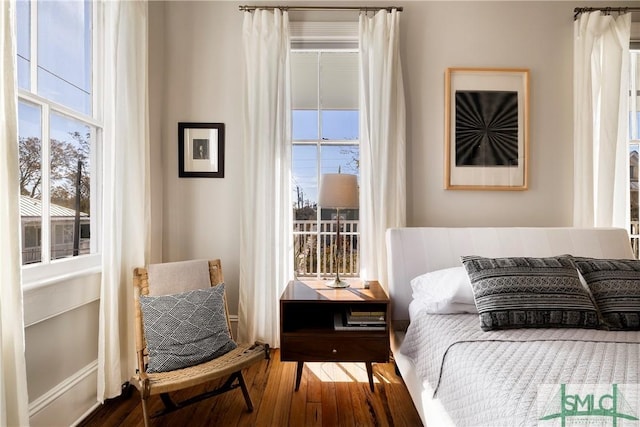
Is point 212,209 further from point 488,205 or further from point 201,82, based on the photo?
point 488,205

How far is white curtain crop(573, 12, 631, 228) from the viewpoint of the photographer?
256 centimetres

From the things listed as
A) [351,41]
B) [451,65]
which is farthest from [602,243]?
[351,41]

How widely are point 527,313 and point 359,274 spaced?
4.09ft

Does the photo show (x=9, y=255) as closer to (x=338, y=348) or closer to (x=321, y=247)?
(x=338, y=348)

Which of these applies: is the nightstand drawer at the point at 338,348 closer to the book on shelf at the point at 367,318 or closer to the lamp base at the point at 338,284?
the book on shelf at the point at 367,318

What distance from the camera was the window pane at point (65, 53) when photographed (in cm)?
171

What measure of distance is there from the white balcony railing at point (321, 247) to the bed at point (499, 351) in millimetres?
500

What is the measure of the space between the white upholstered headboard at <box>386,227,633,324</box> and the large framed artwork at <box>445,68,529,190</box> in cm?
46

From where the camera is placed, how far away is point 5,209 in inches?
48.3

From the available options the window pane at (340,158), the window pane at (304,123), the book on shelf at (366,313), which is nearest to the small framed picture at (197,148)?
the window pane at (304,123)

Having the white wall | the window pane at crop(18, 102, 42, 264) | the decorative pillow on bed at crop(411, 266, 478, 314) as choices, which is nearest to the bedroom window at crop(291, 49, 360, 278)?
the white wall

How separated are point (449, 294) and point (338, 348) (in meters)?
0.68

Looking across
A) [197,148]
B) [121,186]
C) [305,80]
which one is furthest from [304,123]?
[121,186]

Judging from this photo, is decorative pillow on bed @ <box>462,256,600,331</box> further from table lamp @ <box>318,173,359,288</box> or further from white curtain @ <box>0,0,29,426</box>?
white curtain @ <box>0,0,29,426</box>
